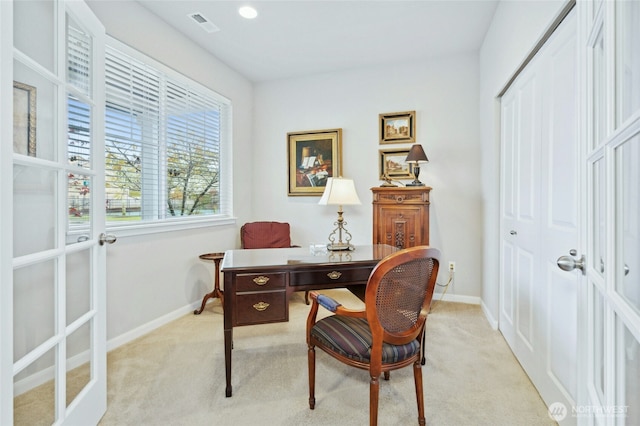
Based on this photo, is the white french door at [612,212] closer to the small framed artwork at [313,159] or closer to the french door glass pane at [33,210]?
the french door glass pane at [33,210]

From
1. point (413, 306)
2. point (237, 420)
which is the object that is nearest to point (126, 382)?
point (237, 420)

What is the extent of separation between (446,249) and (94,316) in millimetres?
3215

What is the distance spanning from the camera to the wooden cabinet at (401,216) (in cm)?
318

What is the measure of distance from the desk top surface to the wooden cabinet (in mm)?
942

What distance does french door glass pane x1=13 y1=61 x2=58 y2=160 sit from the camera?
1.06m

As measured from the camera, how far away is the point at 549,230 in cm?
171

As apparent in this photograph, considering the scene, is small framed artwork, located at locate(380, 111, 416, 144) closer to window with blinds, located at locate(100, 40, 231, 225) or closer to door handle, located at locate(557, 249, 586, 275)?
window with blinds, located at locate(100, 40, 231, 225)

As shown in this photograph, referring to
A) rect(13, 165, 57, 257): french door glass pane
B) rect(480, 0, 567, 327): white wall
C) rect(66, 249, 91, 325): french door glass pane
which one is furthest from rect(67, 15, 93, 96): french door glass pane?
rect(480, 0, 567, 327): white wall

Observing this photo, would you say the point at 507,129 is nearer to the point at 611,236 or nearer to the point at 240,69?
the point at 611,236

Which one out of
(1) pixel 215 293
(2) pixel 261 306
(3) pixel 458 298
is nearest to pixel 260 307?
(2) pixel 261 306

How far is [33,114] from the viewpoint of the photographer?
3.84 ft

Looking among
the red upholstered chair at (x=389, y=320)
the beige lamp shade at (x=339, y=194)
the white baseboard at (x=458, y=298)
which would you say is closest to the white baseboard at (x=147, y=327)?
the red upholstered chair at (x=389, y=320)

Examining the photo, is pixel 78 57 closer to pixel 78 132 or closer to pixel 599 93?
pixel 78 132

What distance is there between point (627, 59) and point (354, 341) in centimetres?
134
